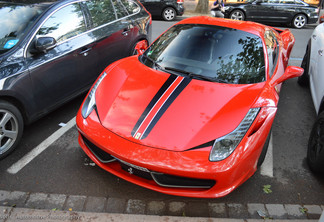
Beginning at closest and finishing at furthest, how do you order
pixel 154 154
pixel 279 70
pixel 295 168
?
pixel 154 154 < pixel 295 168 < pixel 279 70

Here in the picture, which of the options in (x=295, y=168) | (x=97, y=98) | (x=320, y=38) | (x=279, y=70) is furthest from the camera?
(x=320, y=38)

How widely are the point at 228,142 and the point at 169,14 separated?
10.6m

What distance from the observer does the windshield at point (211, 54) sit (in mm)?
3402

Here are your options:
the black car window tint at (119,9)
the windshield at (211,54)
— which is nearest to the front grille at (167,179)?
the windshield at (211,54)

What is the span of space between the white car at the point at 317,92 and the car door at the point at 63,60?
3109 millimetres

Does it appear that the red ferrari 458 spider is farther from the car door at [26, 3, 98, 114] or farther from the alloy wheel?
the alloy wheel

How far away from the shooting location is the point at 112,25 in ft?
16.0

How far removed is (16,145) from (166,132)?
75.5 inches

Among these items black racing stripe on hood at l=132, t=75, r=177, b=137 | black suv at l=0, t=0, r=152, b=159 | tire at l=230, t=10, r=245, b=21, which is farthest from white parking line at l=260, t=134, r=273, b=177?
tire at l=230, t=10, r=245, b=21

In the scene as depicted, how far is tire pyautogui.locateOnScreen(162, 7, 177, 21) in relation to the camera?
1232cm

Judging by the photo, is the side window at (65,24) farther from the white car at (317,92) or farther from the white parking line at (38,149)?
the white car at (317,92)

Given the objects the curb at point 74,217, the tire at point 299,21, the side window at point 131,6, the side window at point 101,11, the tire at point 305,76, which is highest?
the side window at point 101,11

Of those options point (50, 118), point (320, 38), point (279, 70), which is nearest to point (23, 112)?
point (50, 118)

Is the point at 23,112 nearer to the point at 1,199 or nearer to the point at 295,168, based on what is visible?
the point at 1,199
